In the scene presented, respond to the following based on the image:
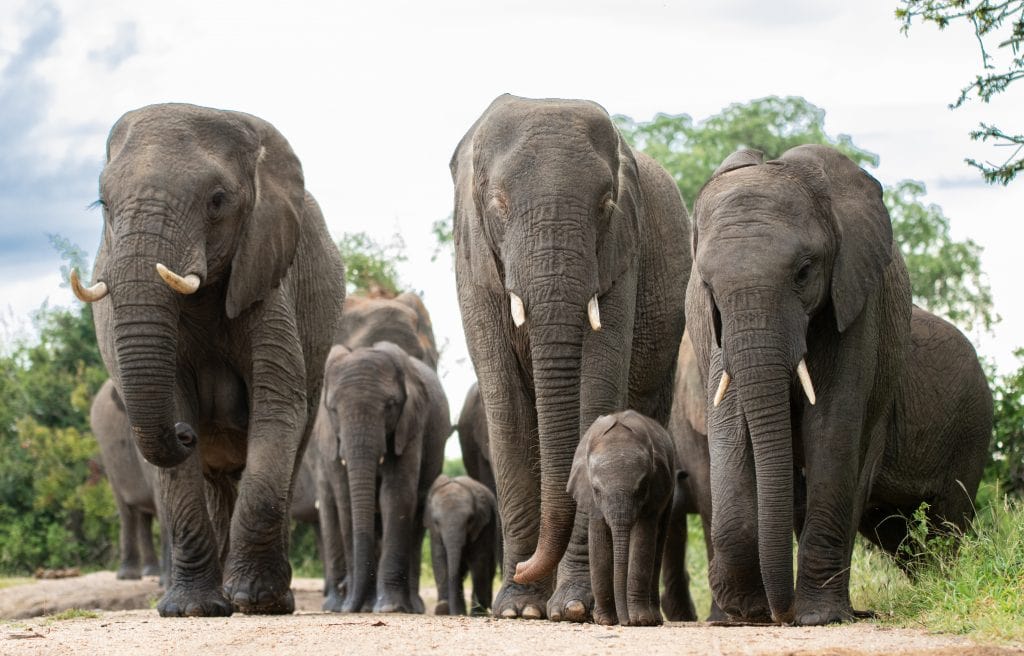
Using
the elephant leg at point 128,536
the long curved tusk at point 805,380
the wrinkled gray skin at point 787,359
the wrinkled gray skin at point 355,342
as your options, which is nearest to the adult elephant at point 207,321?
the wrinkled gray skin at point 787,359

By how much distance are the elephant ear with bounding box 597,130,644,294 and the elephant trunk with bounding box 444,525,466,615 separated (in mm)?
4763

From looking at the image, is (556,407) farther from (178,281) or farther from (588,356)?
(178,281)

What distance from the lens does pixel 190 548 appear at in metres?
10.6

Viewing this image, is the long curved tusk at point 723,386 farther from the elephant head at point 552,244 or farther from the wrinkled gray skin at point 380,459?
the wrinkled gray skin at point 380,459

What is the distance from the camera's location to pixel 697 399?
11633 millimetres

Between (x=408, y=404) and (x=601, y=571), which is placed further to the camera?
(x=408, y=404)

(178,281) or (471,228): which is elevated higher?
(471,228)

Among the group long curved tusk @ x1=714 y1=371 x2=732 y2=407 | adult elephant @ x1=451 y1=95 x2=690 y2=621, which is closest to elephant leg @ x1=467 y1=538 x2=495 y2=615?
adult elephant @ x1=451 y1=95 x2=690 y2=621

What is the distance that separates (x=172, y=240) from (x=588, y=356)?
2510mm

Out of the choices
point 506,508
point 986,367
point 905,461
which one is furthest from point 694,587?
point 506,508

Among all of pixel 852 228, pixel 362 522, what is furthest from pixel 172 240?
pixel 362 522

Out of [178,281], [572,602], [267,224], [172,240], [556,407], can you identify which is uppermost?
[267,224]

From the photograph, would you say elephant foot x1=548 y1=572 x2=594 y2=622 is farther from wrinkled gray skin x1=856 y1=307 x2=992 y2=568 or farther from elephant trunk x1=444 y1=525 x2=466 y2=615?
elephant trunk x1=444 y1=525 x2=466 y2=615

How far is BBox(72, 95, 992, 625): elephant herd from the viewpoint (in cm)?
900
